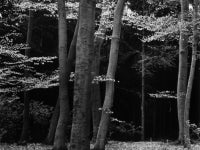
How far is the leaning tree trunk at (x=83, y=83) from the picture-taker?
21.9 feet

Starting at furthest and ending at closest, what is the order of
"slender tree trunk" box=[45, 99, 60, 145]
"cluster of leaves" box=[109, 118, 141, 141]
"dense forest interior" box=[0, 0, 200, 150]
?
"cluster of leaves" box=[109, 118, 141, 141], "slender tree trunk" box=[45, 99, 60, 145], "dense forest interior" box=[0, 0, 200, 150]

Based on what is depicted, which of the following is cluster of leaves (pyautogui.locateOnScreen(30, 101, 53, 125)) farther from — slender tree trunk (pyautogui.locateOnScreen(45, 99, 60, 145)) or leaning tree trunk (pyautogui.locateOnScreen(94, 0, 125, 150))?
leaning tree trunk (pyautogui.locateOnScreen(94, 0, 125, 150))

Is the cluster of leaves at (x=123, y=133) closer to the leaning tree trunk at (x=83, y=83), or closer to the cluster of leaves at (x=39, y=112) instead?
the cluster of leaves at (x=39, y=112)

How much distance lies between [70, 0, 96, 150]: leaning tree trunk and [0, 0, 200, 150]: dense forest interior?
18 millimetres

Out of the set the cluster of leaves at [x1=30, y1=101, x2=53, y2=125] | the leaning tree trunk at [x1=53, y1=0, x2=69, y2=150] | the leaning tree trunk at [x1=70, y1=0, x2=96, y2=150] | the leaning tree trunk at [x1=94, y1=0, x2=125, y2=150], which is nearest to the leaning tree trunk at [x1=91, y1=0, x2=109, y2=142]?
the leaning tree trunk at [x1=94, y1=0, x2=125, y2=150]

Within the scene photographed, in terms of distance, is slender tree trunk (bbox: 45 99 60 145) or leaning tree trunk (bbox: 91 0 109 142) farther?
slender tree trunk (bbox: 45 99 60 145)

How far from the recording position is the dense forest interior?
10043mm

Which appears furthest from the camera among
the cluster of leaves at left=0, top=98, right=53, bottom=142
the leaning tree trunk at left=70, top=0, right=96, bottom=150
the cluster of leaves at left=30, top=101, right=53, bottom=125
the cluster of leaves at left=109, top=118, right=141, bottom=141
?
the cluster of leaves at left=109, top=118, right=141, bottom=141

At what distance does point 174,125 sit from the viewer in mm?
32656

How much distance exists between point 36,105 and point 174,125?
14760 mm

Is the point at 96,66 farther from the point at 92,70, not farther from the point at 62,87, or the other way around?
the point at 62,87

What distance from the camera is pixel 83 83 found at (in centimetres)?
679

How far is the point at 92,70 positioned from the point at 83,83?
29.3ft

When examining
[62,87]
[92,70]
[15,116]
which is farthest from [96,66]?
[15,116]
